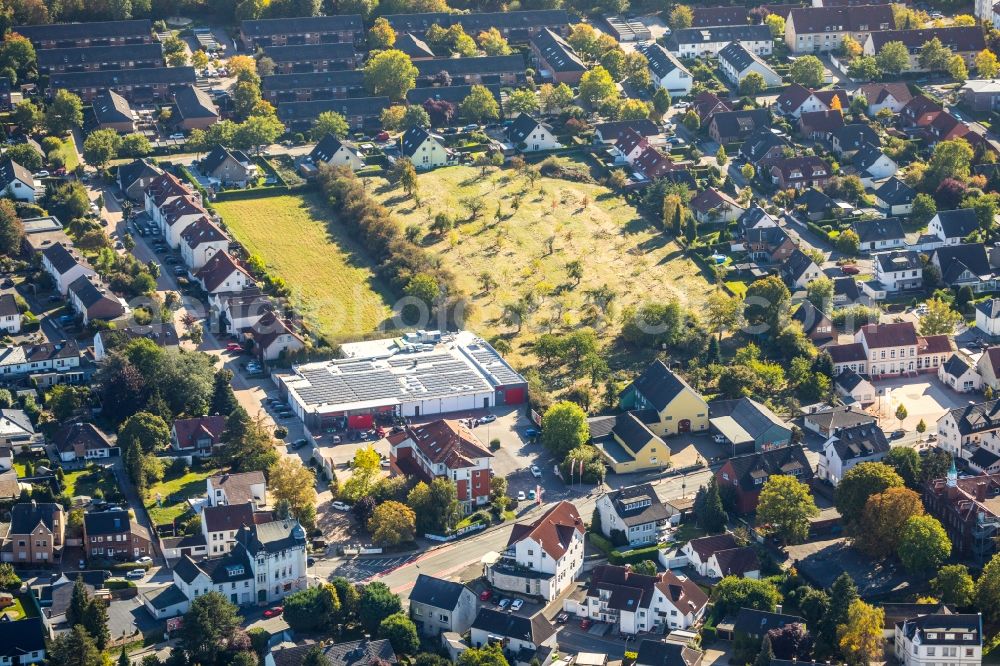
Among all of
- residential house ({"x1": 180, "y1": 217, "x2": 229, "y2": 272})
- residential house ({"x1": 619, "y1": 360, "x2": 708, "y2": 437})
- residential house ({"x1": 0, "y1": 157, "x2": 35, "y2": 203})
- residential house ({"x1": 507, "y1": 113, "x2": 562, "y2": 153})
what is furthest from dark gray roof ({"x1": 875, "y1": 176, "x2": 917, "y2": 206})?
residential house ({"x1": 0, "y1": 157, "x2": 35, "y2": 203})

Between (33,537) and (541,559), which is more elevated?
(33,537)

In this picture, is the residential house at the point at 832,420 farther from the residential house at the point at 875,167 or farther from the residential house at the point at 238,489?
the residential house at the point at 875,167

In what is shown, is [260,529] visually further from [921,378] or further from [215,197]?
[215,197]

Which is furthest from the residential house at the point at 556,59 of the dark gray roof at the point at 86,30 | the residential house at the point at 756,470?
the residential house at the point at 756,470

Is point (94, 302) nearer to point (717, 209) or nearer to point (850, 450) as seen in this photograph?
point (717, 209)

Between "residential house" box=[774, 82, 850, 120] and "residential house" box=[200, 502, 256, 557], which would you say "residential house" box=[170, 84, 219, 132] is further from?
"residential house" box=[200, 502, 256, 557]

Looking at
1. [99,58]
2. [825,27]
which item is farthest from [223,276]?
[825,27]
